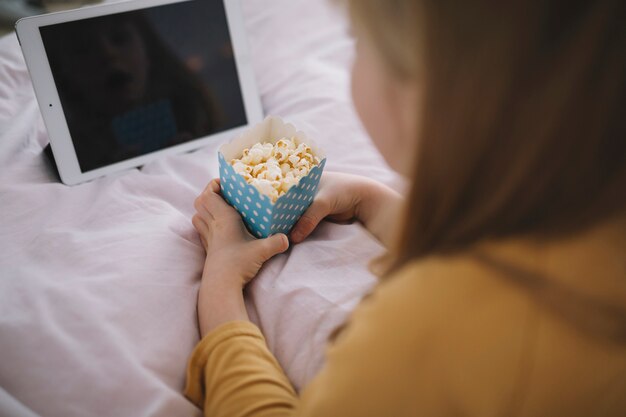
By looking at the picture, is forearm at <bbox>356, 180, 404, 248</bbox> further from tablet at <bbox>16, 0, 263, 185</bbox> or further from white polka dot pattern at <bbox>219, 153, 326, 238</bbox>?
tablet at <bbox>16, 0, 263, 185</bbox>

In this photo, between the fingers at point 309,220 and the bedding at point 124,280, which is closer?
the bedding at point 124,280

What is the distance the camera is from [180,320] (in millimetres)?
583

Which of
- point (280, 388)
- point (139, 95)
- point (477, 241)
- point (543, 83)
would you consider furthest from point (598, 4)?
point (139, 95)

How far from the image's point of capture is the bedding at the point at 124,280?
0.51 m

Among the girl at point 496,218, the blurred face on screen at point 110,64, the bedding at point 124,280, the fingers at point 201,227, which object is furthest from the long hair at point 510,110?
the blurred face on screen at point 110,64

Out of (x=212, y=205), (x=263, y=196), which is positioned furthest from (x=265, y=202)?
(x=212, y=205)

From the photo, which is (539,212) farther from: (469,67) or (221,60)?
(221,60)

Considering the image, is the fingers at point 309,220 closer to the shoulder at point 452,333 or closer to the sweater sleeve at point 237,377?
the sweater sleeve at point 237,377

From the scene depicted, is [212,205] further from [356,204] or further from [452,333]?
[452,333]

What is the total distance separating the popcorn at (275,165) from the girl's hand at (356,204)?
0.05m

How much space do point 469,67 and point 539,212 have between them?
0.12 meters

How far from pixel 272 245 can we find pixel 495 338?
34 centimetres

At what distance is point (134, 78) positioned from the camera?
0.80 metres

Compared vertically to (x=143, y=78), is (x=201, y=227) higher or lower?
lower
